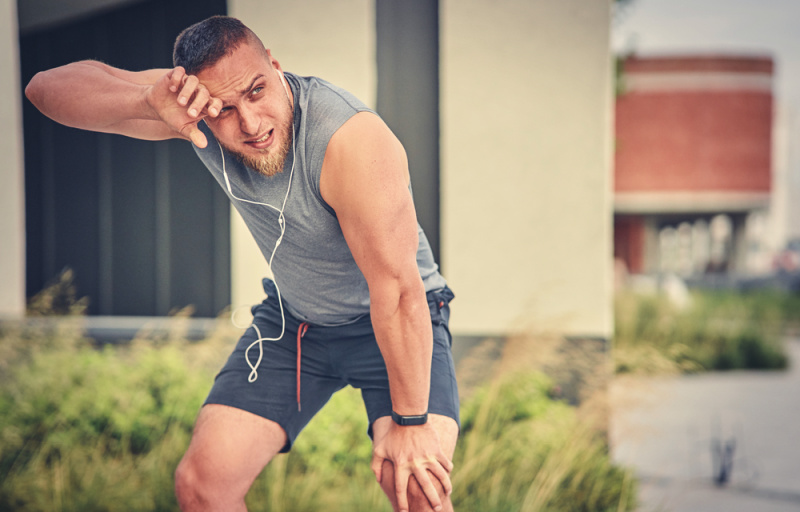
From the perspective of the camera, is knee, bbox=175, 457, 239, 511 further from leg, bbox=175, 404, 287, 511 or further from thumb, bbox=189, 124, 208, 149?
thumb, bbox=189, 124, 208, 149

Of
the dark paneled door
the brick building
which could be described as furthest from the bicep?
the brick building

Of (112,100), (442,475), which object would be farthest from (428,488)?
(112,100)

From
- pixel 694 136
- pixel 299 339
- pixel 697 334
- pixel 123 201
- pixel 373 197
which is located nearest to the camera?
pixel 373 197

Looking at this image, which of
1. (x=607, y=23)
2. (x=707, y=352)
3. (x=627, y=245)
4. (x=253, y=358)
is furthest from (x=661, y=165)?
(x=253, y=358)

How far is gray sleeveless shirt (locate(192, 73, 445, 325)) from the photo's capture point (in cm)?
162

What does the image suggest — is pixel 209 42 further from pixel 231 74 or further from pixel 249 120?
pixel 249 120

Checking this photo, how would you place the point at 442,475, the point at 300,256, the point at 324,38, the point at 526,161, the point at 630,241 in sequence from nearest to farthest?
1. the point at 442,475
2. the point at 300,256
3. the point at 526,161
4. the point at 324,38
5. the point at 630,241

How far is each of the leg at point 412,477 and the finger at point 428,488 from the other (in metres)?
0.02

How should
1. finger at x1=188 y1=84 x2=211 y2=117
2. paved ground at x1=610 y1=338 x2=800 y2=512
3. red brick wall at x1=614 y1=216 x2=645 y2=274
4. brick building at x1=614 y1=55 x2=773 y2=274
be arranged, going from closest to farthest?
finger at x1=188 y1=84 x2=211 y2=117, paved ground at x1=610 y1=338 x2=800 y2=512, brick building at x1=614 y1=55 x2=773 y2=274, red brick wall at x1=614 y1=216 x2=645 y2=274

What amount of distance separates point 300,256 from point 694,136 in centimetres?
1812

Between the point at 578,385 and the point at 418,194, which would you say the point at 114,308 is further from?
the point at 578,385

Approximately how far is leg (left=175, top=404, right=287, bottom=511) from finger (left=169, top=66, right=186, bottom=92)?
831 millimetres

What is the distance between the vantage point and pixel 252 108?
1578mm

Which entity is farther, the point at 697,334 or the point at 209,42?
the point at 697,334
